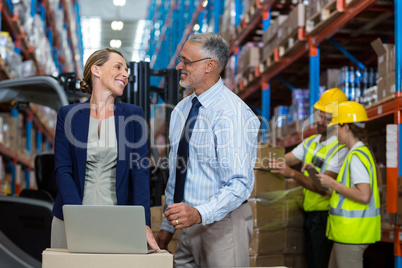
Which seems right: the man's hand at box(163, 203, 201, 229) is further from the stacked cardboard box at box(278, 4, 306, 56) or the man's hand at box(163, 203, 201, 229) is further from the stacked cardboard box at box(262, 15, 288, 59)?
the stacked cardboard box at box(262, 15, 288, 59)

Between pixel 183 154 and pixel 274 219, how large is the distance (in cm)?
186

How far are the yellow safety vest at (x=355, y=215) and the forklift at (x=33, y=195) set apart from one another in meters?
1.53

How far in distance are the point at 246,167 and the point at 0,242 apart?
2449 millimetres

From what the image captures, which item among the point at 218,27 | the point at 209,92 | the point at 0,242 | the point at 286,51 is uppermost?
the point at 218,27

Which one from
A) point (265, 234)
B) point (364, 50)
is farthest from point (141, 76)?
point (364, 50)

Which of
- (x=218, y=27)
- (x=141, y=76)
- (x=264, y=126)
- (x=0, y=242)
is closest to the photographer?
(x=0, y=242)

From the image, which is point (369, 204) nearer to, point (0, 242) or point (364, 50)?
point (0, 242)

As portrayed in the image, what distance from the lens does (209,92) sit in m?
2.38

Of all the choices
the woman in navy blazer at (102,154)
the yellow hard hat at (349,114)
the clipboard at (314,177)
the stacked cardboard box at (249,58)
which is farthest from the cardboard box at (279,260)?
the stacked cardboard box at (249,58)

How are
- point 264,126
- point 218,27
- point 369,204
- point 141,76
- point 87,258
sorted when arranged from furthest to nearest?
1. point 218,27
2. point 264,126
3. point 141,76
4. point 369,204
5. point 87,258

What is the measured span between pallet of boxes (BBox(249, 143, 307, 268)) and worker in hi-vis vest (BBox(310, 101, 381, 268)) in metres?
0.40

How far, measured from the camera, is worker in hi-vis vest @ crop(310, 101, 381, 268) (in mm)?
3549

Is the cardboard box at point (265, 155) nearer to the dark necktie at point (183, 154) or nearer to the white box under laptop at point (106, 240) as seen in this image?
the dark necktie at point (183, 154)

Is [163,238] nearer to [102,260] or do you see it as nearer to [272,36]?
[102,260]
